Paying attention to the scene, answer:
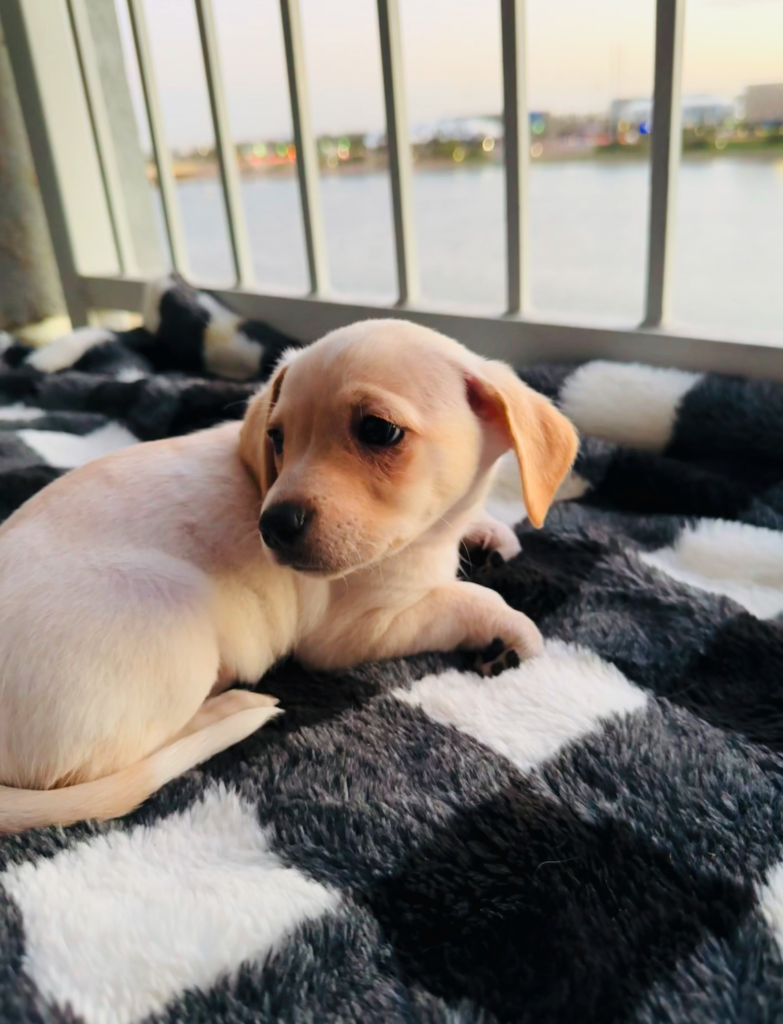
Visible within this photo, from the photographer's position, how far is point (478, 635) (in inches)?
45.9

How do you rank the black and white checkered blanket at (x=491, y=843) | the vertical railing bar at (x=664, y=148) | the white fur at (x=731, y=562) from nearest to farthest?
the black and white checkered blanket at (x=491, y=843) → the white fur at (x=731, y=562) → the vertical railing bar at (x=664, y=148)

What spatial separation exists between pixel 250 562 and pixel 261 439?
0.17m

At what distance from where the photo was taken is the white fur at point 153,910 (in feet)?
2.30

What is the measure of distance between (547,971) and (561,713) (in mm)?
350

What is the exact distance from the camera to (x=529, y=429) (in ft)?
3.58

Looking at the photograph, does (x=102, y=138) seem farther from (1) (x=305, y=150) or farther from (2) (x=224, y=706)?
(2) (x=224, y=706)

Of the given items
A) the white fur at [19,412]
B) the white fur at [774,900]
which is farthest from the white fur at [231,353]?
the white fur at [774,900]

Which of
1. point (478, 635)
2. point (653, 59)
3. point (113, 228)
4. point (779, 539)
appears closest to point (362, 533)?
point (478, 635)

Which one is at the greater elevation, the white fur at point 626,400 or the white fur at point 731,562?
the white fur at point 626,400

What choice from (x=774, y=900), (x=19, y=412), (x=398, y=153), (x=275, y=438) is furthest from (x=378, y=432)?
(x=19, y=412)

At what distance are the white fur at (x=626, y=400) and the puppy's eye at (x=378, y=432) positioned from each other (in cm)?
76

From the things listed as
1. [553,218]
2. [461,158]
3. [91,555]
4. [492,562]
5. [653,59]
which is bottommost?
[492,562]

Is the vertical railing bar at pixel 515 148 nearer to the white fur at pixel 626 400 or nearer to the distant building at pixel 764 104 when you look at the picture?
the white fur at pixel 626 400

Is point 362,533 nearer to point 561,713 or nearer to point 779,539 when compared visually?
point 561,713
